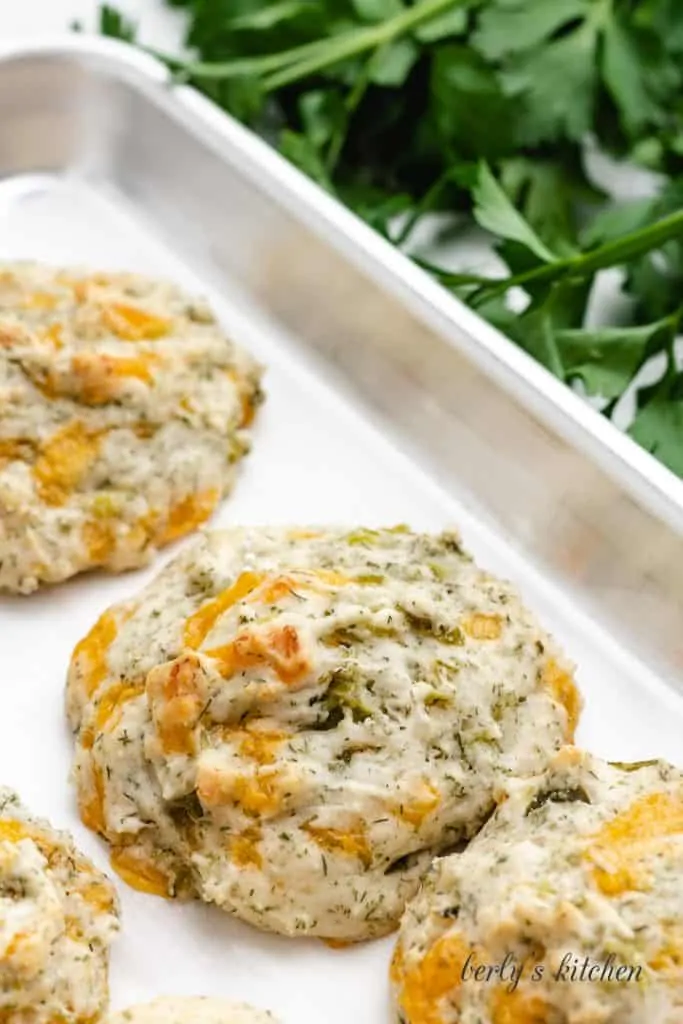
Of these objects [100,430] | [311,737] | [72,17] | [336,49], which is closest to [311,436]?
[100,430]

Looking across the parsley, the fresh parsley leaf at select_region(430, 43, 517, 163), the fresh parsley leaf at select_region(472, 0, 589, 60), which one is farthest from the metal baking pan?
the fresh parsley leaf at select_region(472, 0, 589, 60)

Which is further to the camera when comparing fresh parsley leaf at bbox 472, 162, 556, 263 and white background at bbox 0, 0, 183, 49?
white background at bbox 0, 0, 183, 49

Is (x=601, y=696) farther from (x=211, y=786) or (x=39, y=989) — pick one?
(x=39, y=989)

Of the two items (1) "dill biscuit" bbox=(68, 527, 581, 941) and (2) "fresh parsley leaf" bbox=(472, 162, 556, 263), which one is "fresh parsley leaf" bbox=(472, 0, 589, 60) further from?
(1) "dill biscuit" bbox=(68, 527, 581, 941)

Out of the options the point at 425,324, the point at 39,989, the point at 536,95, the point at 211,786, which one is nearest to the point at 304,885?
the point at 211,786

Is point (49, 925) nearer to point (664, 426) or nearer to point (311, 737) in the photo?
point (311, 737)

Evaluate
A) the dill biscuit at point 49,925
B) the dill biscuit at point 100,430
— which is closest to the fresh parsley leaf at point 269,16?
the dill biscuit at point 100,430

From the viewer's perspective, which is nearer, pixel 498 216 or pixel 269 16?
pixel 498 216
